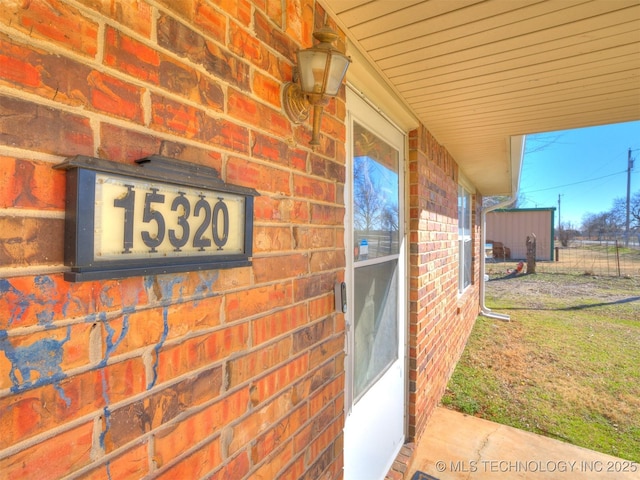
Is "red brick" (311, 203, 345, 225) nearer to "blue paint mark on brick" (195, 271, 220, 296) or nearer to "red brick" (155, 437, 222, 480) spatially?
"blue paint mark on brick" (195, 271, 220, 296)

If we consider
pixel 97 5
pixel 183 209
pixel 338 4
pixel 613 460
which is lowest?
pixel 613 460

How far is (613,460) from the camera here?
2672mm

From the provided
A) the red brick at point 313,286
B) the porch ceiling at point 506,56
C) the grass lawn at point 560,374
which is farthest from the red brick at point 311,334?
the grass lawn at point 560,374

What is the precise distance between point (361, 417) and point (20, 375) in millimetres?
1855

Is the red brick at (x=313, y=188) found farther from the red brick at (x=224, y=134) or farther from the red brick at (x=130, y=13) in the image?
the red brick at (x=130, y=13)

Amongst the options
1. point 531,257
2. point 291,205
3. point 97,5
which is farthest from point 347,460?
point 531,257

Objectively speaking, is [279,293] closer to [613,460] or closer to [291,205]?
[291,205]

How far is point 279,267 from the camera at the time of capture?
1121 millimetres

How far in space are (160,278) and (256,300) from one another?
32cm

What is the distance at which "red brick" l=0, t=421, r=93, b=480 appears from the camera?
561 millimetres

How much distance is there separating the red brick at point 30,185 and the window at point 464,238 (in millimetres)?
5151

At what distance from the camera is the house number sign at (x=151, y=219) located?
1.98ft

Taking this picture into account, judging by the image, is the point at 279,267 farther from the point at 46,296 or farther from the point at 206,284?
the point at 46,296

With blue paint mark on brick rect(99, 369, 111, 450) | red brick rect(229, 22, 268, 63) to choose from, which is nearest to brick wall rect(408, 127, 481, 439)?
red brick rect(229, 22, 268, 63)
